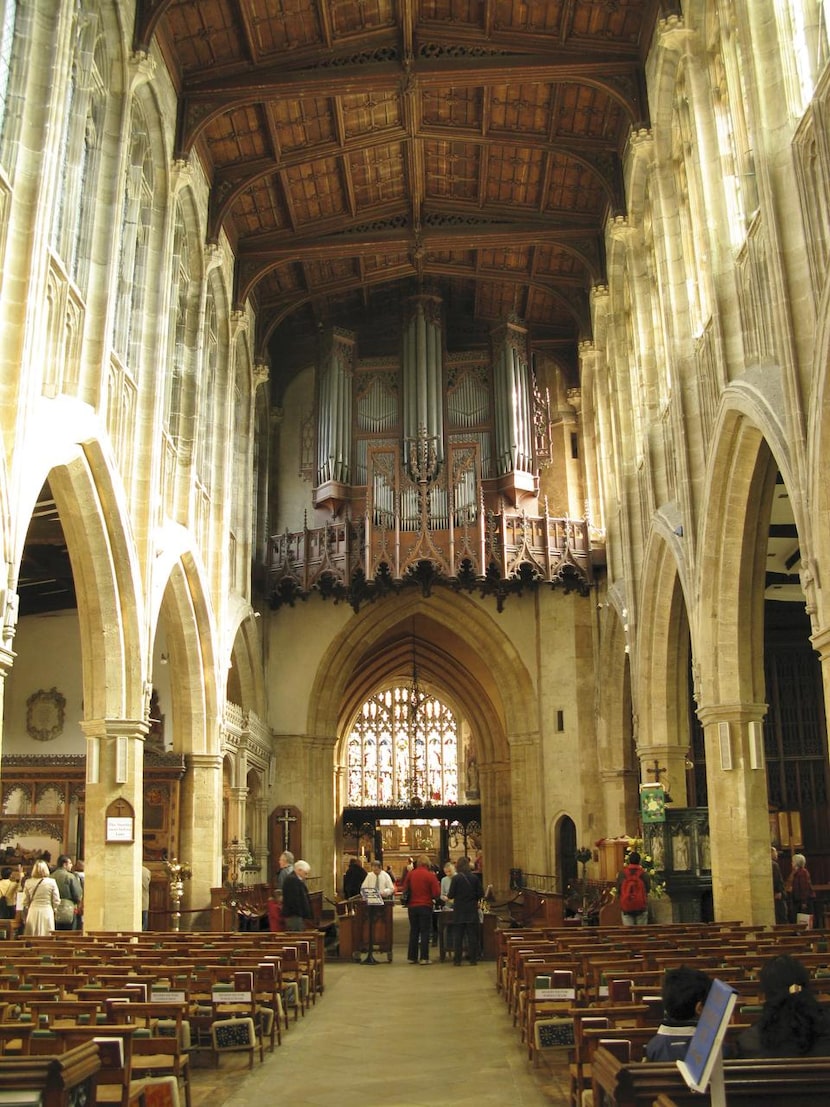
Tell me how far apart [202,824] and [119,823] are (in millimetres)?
4765

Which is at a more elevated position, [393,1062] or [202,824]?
[202,824]

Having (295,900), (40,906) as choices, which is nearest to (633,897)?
(295,900)

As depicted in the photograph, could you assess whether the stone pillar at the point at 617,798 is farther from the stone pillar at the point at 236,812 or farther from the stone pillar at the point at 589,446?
the stone pillar at the point at 236,812

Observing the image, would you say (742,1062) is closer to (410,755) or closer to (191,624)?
(191,624)

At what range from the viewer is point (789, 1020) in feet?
13.8

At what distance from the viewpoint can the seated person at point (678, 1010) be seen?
478 cm

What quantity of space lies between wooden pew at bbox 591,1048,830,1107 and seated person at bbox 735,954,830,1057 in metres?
0.14

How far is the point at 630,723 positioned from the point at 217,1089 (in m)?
16.2

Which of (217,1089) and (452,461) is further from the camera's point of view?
(452,461)

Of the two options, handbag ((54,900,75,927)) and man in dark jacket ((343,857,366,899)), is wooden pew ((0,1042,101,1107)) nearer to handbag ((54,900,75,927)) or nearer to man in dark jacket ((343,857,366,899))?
handbag ((54,900,75,927))

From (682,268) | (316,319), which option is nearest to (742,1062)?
(682,268)

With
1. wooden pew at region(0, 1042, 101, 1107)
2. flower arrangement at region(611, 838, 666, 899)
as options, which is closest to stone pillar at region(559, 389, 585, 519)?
flower arrangement at region(611, 838, 666, 899)

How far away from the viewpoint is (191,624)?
1892cm

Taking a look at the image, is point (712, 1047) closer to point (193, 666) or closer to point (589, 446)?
point (193, 666)
